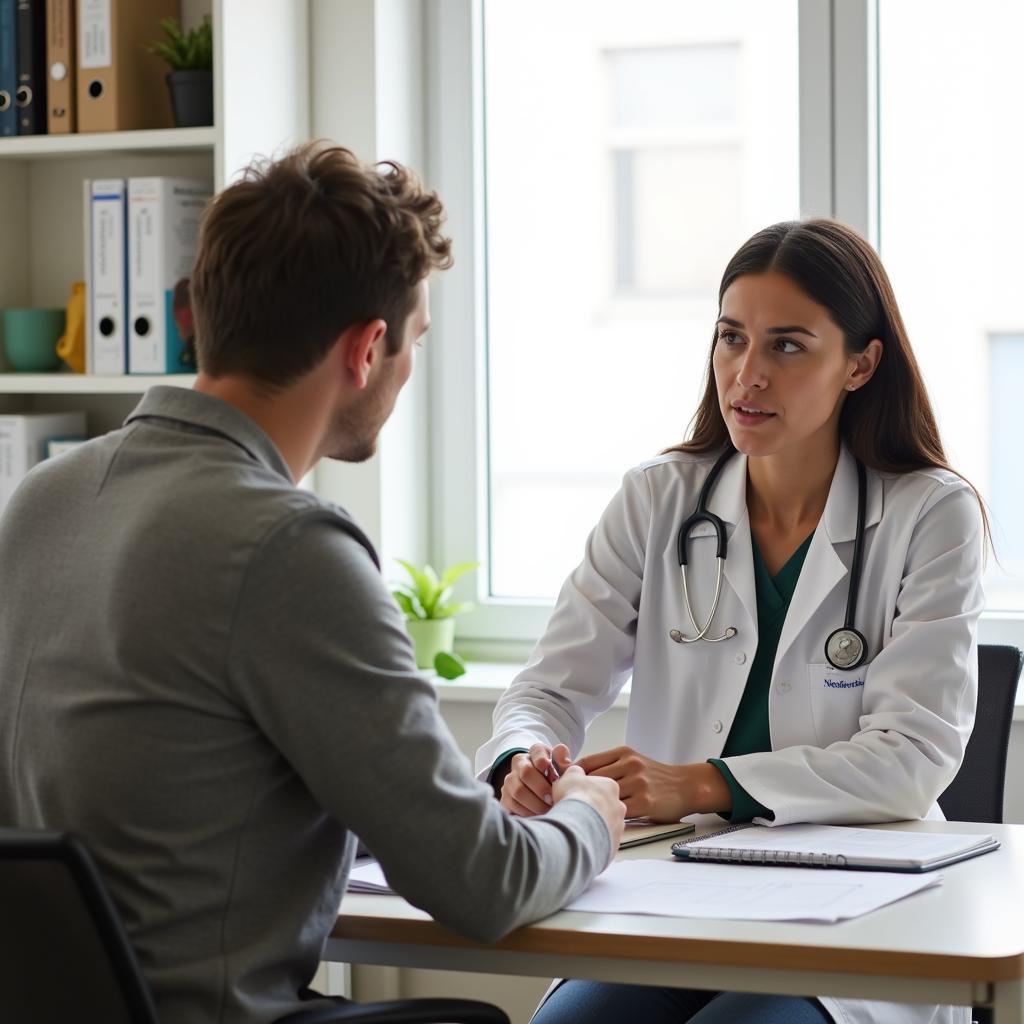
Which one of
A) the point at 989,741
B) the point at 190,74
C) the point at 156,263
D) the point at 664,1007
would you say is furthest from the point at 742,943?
the point at 190,74

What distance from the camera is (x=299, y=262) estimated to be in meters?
1.22

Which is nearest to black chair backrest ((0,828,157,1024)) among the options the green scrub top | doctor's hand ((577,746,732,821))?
doctor's hand ((577,746,732,821))

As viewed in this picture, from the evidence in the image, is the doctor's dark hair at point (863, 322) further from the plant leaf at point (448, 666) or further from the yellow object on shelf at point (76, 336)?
the yellow object on shelf at point (76, 336)

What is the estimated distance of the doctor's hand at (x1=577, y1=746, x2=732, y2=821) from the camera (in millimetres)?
1674

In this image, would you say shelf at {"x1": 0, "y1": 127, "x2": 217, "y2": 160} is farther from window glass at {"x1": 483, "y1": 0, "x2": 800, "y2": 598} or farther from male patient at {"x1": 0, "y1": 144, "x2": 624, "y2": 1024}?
male patient at {"x1": 0, "y1": 144, "x2": 624, "y2": 1024}

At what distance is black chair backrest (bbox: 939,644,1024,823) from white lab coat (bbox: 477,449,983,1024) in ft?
0.34

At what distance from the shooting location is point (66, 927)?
1.05m

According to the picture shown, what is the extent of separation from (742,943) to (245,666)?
46 cm

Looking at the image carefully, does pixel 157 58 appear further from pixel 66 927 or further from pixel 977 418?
pixel 66 927

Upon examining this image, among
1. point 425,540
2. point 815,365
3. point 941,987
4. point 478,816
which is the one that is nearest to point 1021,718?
point 815,365

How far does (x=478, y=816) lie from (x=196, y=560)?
0.97ft

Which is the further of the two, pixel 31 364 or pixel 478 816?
pixel 31 364

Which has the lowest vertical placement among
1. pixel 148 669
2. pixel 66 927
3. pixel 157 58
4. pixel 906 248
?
pixel 66 927

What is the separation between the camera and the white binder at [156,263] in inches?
105
